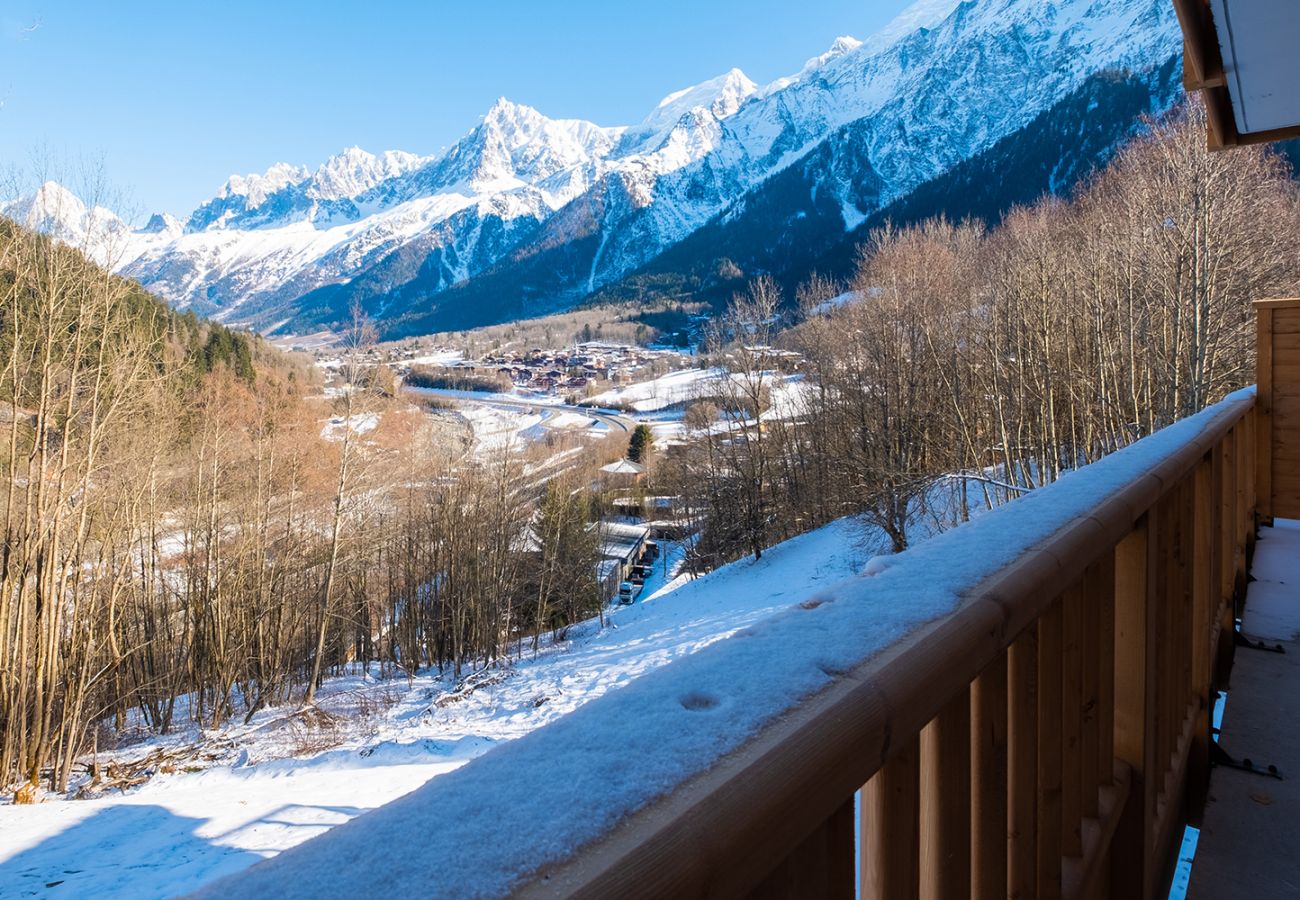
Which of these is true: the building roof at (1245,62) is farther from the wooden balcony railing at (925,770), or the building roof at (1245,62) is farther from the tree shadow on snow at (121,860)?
the tree shadow on snow at (121,860)

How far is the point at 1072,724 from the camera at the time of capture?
125 centimetres

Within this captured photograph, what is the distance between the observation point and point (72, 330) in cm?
1062

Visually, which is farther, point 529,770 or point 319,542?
point 319,542

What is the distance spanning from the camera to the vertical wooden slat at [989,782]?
95cm

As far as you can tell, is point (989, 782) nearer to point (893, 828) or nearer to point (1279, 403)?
point (893, 828)

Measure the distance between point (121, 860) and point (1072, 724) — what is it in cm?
713

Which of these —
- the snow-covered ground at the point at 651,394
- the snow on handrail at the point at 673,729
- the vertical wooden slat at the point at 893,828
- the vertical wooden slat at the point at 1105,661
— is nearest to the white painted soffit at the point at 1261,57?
the vertical wooden slat at the point at 1105,661

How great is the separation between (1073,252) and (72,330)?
2248cm

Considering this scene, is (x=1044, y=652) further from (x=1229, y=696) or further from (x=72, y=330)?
(x=72, y=330)

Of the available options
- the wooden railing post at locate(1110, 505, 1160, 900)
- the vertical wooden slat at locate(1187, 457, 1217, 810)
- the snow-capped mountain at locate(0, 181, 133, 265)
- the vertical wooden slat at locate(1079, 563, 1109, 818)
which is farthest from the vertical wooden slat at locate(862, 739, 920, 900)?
the snow-capped mountain at locate(0, 181, 133, 265)

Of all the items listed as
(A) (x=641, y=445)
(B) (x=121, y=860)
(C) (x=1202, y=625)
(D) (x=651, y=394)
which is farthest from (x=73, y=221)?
(D) (x=651, y=394)

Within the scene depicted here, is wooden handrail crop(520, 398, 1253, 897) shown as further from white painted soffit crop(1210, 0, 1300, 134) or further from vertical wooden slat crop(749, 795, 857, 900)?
white painted soffit crop(1210, 0, 1300, 134)

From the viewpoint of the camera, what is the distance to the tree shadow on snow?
16.9 ft

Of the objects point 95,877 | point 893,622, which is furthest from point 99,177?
point 893,622
